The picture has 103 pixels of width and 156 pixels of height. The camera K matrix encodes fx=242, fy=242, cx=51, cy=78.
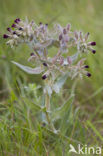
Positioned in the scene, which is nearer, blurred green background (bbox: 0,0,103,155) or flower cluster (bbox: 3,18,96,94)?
flower cluster (bbox: 3,18,96,94)

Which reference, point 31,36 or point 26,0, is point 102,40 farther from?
point 31,36

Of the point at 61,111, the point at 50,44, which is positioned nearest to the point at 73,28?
the point at 50,44

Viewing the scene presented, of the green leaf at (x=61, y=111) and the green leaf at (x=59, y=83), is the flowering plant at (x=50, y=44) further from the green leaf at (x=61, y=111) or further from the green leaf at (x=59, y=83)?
the green leaf at (x=61, y=111)

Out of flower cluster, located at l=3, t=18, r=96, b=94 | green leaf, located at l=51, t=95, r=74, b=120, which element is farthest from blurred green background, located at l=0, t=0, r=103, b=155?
flower cluster, located at l=3, t=18, r=96, b=94

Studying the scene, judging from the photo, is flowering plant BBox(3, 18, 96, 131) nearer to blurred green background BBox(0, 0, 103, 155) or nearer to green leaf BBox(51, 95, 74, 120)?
green leaf BBox(51, 95, 74, 120)

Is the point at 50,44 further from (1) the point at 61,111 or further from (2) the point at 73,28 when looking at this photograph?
(2) the point at 73,28
